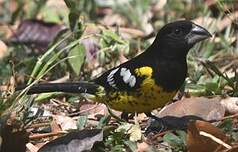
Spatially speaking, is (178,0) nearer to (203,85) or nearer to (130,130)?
(203,85)

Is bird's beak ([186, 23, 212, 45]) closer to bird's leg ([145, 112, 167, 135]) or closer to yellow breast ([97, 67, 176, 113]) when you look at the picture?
yellow breast ([97, 67, 176, 113])

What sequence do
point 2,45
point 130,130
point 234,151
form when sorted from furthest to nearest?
point 2,45 → point 130,130 → point 234,151

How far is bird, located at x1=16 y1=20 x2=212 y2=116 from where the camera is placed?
429cm

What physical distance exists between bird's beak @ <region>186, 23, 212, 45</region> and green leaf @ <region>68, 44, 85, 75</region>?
3.59ft

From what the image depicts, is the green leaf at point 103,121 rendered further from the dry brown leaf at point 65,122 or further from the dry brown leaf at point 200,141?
the dry brown leaf at point 200,141

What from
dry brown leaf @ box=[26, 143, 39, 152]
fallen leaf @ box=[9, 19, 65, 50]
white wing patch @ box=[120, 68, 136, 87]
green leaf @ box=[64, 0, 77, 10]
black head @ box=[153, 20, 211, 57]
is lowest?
fallen leaf @ box=[9, 19, 65, 50]

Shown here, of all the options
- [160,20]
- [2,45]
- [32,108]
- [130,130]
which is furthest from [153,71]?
[160,20]

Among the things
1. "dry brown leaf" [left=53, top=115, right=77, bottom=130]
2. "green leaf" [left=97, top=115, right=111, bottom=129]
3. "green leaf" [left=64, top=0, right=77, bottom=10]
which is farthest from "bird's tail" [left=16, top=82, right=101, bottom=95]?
"green leaf" [left=64, top=0, right=77, bottom=10]

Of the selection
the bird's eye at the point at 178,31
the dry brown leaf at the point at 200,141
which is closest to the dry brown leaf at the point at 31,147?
the dry brown leaf at the point at 200,141

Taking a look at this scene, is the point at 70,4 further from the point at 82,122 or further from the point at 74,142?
the point at 74,142

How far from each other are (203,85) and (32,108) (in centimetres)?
101

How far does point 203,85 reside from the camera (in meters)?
4.89

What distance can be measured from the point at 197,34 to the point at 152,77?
1.12 ft

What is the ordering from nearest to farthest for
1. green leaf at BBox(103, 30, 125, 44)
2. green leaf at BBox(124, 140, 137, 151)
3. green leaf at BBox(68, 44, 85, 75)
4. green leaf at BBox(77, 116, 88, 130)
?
green leaf at BBox(124, 140, 137, 151)
green leaf at BBox(77, 116, 88, 130)
green leaf at BBox(68, 44, 85, 75)
green leaf at BBox(103, 30, 125, 44)
